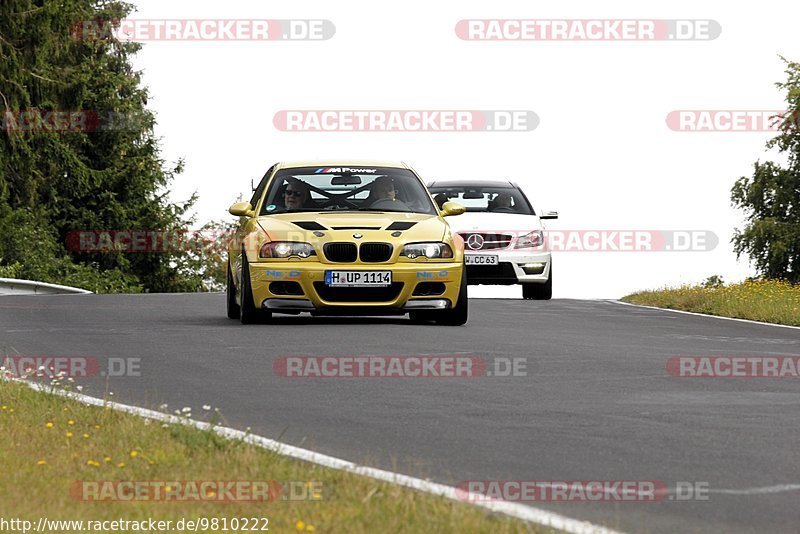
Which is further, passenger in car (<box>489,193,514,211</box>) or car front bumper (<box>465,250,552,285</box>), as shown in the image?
passenger in car (<box>489,193,514,211</box>)

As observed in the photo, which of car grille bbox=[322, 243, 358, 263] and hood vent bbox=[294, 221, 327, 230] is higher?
hood vent bbox=[294, 221, 327, 230]

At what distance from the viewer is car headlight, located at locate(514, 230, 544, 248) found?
24.0 meters

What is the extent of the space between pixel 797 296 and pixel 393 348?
11325 millimetres

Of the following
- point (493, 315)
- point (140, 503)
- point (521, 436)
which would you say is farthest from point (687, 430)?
point (493, 315)

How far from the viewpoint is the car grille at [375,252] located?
53.8 ft

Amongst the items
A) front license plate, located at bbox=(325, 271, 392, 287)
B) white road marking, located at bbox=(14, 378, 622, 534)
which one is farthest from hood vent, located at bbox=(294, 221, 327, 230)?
white road marking, located at bbox=(14, 378, 622, 534)

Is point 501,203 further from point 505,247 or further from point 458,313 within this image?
point 458,313

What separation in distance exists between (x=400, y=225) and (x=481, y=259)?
7309 millimetres

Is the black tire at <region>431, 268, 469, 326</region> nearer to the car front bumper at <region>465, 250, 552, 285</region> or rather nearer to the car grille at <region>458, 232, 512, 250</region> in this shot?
the car front bumper at <region>465, 250, 552, 285</region>

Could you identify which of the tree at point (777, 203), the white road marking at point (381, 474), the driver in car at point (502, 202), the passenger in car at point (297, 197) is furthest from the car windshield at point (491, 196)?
the tree at point (777, 203)

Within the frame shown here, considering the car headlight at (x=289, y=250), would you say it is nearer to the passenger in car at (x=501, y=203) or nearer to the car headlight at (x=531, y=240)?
the car headlight at (x=531, y=240)

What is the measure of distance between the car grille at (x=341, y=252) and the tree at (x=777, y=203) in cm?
5780

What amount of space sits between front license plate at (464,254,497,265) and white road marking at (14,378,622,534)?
14.3 metres

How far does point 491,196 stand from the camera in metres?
25.2
